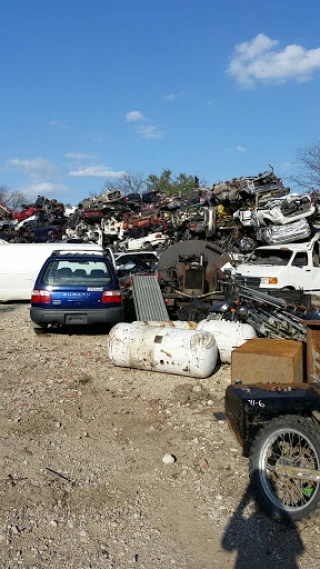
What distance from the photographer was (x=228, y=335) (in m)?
6.94

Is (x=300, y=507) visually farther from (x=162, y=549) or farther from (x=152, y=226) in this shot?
(x=152, y=226)

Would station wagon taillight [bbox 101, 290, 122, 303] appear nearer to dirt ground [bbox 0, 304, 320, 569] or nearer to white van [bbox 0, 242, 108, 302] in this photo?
dirt ground [bbox 0, 304, 320, 569]

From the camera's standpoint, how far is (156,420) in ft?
17.1

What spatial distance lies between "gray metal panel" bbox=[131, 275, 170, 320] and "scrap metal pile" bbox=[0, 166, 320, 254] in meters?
7.27

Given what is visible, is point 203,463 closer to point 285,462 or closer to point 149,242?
point 285,462

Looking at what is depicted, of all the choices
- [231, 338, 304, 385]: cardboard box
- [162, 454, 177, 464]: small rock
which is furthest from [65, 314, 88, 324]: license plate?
[162, 454, 177, 464]: small rock

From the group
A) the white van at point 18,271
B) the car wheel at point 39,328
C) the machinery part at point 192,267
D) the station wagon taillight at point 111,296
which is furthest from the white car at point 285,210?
the car wheel at point 39,328

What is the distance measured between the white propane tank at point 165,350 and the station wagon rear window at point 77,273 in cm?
226

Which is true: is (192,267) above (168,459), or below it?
above

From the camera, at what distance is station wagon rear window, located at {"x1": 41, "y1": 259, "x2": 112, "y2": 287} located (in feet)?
29.6

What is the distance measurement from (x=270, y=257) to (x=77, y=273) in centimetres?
640

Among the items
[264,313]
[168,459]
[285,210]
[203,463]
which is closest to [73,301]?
[264,313]

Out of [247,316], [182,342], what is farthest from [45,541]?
[247,316]

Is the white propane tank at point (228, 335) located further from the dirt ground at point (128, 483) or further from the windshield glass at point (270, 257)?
the windshield glass at point (270, 257)
